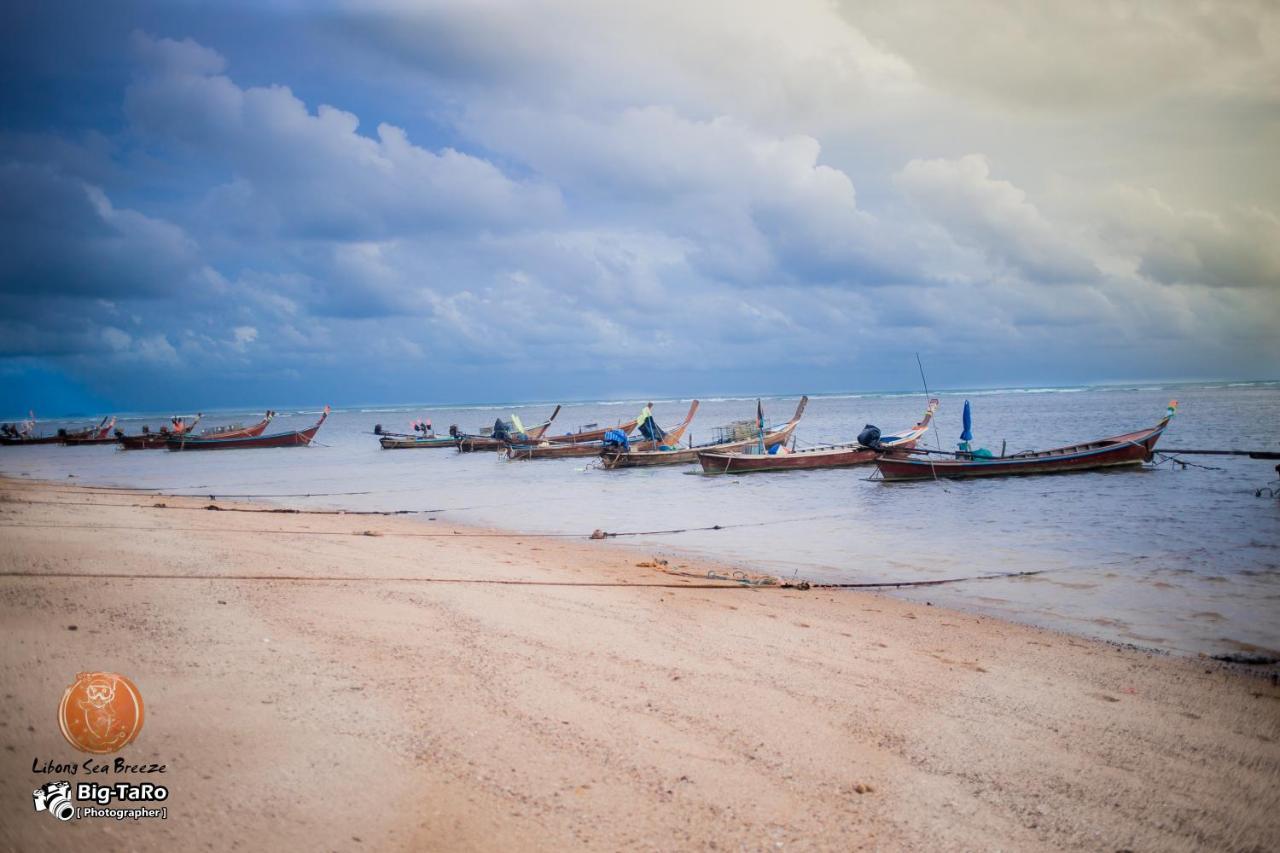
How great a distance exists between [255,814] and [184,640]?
2.36 meters

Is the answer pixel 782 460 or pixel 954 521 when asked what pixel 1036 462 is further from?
pixel 954 521

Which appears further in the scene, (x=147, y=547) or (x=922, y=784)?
(x=147, y=547)

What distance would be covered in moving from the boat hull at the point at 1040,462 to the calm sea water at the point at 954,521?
Result: 0.51 metres

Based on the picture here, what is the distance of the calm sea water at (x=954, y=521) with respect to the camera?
8406mm

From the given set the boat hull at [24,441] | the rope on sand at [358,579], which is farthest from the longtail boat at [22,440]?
the rope on sand at [358,579]

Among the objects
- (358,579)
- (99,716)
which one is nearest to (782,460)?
(358,579)

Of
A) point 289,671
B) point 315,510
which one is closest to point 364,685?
point 289,671

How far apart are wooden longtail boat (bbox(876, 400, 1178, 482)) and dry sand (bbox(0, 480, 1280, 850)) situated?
16.2 m

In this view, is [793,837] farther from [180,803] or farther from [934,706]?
[180,803]

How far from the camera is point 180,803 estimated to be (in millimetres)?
2830

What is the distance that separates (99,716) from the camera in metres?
3.25

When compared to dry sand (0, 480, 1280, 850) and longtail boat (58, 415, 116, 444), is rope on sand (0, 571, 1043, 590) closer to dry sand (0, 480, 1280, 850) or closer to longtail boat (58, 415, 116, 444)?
dry sand (0, 480, 1280, 850)

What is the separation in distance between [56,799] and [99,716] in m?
0.56

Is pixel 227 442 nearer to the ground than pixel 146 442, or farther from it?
nearer to the ground
